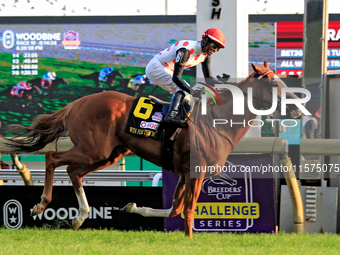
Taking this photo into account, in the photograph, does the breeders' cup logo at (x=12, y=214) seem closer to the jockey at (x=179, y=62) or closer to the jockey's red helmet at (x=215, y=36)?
the jockey at (x=179, y=62)

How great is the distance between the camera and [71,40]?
1642cm

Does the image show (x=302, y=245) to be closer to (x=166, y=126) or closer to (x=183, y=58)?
(x=166, y=126)

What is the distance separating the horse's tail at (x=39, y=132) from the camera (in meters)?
5.01

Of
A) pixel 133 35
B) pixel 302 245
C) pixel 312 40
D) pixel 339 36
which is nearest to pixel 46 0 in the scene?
pixel 133 35

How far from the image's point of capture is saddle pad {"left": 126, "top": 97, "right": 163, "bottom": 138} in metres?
4.70

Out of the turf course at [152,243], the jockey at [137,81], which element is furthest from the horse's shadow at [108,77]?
the turf course at [152,243]

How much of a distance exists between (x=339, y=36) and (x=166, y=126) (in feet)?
38.1

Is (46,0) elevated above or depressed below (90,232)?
above

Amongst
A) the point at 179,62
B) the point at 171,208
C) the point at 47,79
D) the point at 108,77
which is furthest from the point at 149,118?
the point at 47,79

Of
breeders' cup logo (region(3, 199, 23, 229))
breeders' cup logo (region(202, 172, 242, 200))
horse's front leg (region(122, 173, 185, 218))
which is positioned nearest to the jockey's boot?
horse's front leg (region(122, 173, 185, 218))

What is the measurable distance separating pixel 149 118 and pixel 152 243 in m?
1.21

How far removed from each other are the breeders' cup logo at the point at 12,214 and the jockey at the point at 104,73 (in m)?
11.8

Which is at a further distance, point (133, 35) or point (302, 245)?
point (133, 35)

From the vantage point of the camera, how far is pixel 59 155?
474 centimetres
